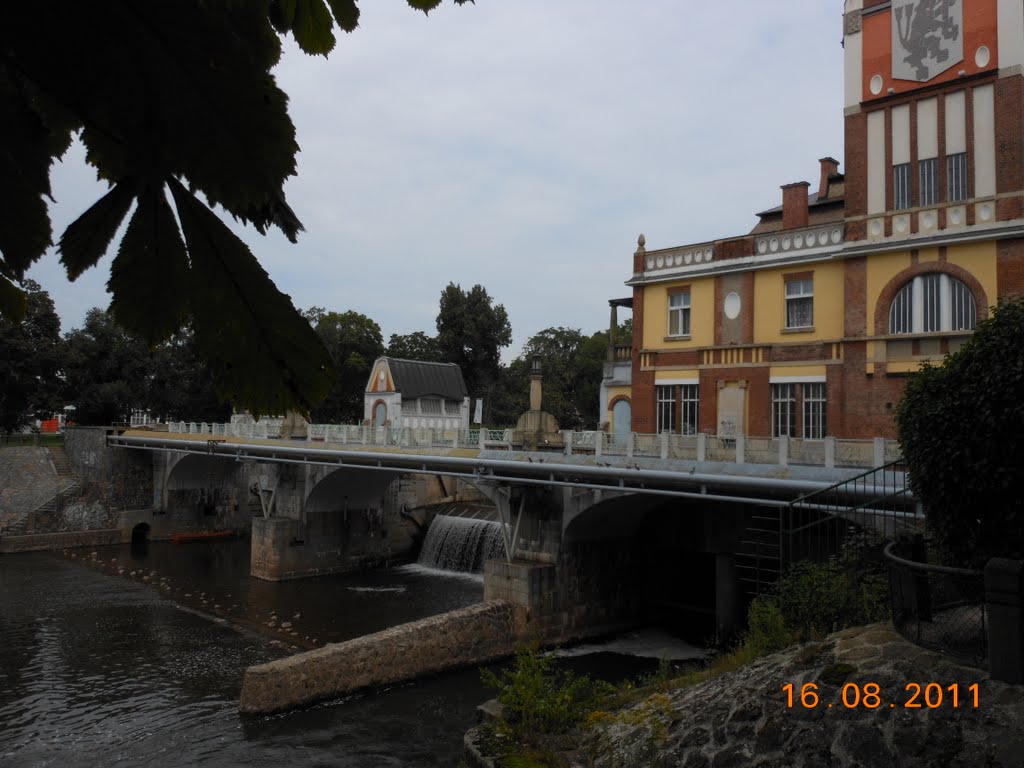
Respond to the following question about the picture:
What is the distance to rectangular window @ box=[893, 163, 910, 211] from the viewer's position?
2189cm

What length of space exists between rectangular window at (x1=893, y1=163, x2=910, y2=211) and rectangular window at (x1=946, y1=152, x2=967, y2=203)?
1.04m

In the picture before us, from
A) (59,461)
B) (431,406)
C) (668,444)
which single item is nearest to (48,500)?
(59,461)

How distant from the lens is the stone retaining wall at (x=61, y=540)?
37156 mm

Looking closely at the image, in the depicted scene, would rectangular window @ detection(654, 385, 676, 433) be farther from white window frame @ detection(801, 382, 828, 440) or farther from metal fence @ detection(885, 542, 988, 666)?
metal fence @ detection(885, 542, 988, 666)

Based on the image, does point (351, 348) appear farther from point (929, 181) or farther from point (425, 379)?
point (929, 181)

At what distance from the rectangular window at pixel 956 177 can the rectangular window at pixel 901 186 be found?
1037mm

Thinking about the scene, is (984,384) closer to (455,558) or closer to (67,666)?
(67,666)

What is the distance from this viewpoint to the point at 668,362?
27078mm

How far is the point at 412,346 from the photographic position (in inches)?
2542

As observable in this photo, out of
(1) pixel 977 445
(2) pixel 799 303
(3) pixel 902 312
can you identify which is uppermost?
(2) pixel 799 303

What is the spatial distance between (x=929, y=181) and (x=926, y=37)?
13.4 ft

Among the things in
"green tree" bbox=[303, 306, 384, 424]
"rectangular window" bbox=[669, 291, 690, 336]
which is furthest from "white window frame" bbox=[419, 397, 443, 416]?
"rectangular window" bbox=[669, 291, 690, 336]

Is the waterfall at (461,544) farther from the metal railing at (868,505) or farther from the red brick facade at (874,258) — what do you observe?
the metal railing at (868,505)

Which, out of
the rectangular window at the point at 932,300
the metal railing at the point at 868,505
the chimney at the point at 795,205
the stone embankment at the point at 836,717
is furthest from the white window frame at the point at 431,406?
the stone embankment at the point at 836,717
